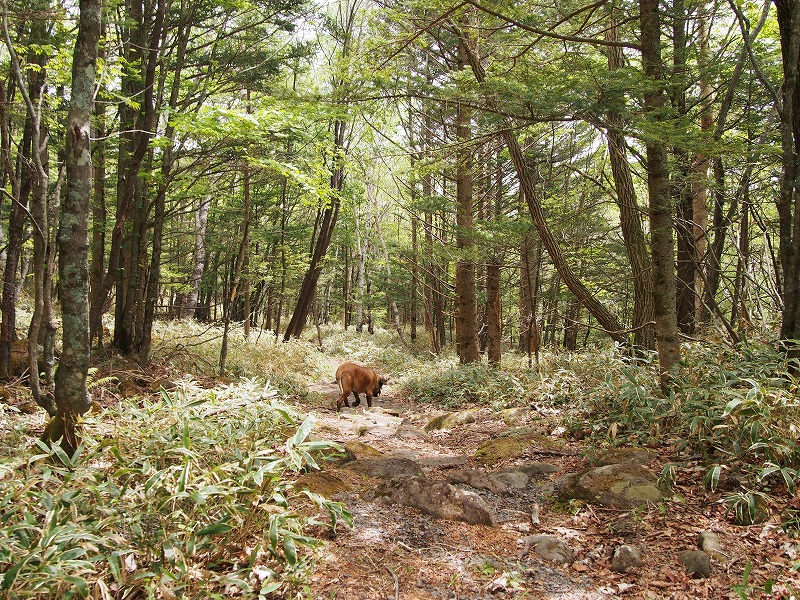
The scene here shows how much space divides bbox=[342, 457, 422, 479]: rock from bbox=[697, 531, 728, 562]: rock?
2208 mm

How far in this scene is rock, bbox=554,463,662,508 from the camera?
361cm

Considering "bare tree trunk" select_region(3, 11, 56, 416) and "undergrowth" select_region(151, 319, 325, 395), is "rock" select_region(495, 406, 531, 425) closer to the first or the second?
"undergrowth" select_region(151, 319, 325, 395)

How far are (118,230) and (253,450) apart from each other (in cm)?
582

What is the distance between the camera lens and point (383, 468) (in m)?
4.47

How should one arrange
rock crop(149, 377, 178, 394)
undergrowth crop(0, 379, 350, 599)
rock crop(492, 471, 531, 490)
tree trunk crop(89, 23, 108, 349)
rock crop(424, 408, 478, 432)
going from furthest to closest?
tree trunk crop(89, 23, 108, 349) < rock crop(424, 408, 478, 432) < rock crop(149, 377, 178, 394) < rock crop(492, 471, 531, 490) < undergrowth crop(0, 379, 350, 599)

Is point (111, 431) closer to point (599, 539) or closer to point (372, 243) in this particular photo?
point (599, 539)

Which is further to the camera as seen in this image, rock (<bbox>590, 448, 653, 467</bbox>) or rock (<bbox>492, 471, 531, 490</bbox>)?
rock (<bbox>492, 471, 531, 490</bbox>)

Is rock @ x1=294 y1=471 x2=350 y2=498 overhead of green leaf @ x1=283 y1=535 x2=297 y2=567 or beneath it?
beneath

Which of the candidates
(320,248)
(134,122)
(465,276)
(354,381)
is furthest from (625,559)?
(320,248)

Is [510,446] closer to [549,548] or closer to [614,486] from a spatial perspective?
[614,486]

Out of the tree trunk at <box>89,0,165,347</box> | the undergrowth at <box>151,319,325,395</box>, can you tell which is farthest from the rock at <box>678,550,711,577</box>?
the tree trunk at <box>89,0,165,347</box>

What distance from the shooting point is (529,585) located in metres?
2.77

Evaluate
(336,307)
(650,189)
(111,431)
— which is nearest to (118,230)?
(111,431)

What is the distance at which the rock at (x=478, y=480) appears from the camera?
4346 mm
